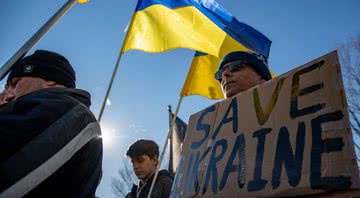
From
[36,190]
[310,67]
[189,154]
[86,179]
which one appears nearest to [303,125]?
[310,67]

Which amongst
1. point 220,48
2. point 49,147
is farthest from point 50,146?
point 220,48

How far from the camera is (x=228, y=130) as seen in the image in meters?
1.63

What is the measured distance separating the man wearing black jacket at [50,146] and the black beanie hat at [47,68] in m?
0.27

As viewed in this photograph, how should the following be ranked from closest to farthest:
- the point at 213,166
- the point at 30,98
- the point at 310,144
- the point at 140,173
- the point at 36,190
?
the point at 36,190
the point at 30,98
the point at 310,144
the point at 213,166
the point at 140,173

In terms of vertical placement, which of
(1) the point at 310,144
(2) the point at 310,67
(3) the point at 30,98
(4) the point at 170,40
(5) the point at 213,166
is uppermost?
(4) the point at 170,40

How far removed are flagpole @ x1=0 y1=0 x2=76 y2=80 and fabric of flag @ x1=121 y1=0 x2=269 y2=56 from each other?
91 cm

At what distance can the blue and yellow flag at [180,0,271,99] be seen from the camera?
4012mm

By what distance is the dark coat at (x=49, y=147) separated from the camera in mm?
892

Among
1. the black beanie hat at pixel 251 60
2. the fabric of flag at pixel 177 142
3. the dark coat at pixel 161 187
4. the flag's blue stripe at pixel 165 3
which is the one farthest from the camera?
the fabric of flag at pixel 177 142

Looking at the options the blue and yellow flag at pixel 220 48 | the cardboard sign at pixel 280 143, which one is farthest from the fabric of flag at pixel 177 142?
the cardboard sign at pixel 280 143

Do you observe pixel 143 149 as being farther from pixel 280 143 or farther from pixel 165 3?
pixel 280 143

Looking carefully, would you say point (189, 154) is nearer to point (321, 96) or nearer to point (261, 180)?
point (261, 180)

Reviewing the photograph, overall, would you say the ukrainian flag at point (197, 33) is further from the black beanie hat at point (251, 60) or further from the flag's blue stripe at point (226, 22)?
the black beanie hat at point (251, 60)

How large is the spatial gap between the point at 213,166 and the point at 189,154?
0.85ft
